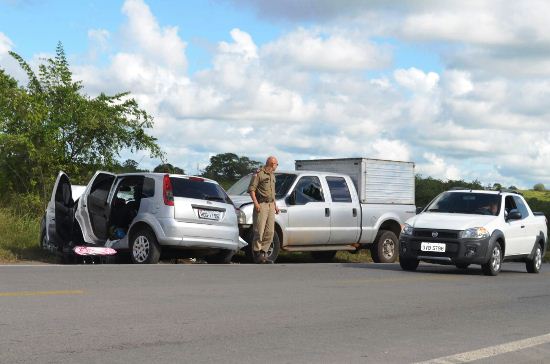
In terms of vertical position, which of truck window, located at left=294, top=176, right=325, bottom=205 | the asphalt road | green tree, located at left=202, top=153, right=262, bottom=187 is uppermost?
green tree, located at left=202, top=153, right=262, bottom=187

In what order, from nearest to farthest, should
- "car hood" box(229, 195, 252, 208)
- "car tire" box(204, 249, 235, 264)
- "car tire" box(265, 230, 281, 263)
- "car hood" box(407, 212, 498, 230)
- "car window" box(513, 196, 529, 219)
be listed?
"car hood" box(407, 212, 498, 230)
"car tire" box(204, 249, 235, 264)
"car tire" box(265, 230, 281, 263)
"car hood" box(229, 195, 252, 208)
"car window" box(513, 196, 529, 219)

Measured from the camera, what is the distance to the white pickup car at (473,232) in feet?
55.4

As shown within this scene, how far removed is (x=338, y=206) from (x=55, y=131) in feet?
22.3

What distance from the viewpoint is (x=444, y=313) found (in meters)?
10.9

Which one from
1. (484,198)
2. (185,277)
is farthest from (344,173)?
(185,277)

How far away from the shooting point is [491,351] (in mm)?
8242

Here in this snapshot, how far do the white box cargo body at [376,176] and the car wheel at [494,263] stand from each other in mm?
4311

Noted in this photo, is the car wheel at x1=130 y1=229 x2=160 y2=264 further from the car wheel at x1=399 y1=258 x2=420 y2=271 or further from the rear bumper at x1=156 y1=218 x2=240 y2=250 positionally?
the car wheel at x1=399 y1=258 x2=420 y2=271

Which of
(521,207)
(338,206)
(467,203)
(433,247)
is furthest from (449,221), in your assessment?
(338,206)

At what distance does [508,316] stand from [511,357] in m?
3.02

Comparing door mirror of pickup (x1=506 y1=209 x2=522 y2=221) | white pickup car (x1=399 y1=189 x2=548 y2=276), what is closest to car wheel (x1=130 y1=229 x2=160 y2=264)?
white pickup car (x1=399 y1=189 x2=548 y2=276)

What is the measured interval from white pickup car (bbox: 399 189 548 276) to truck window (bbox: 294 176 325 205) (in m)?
2.32

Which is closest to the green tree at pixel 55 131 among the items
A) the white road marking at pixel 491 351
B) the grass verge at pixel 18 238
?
the grass verge at pixel 18 238

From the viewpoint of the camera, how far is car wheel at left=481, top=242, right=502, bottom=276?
56.9 feet
